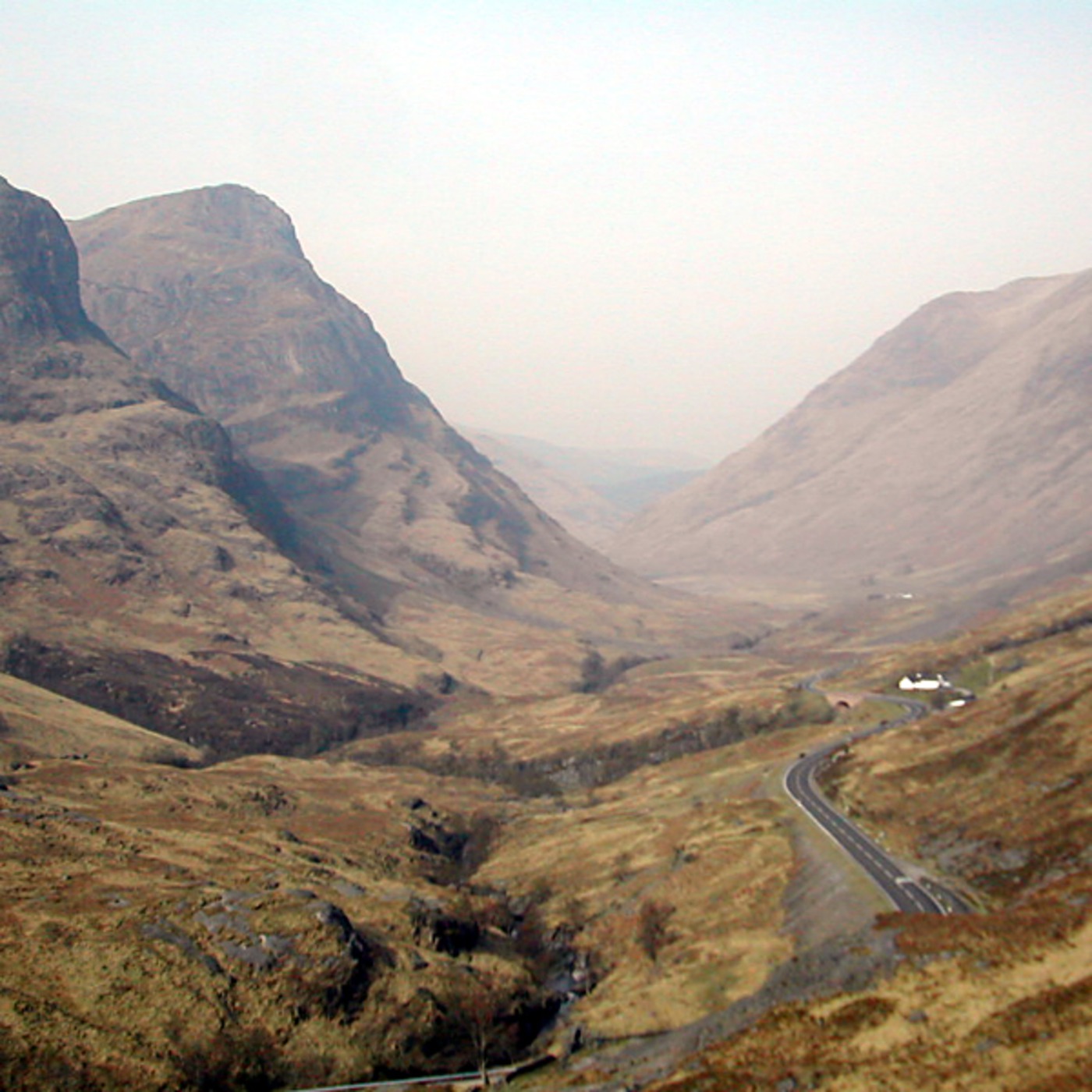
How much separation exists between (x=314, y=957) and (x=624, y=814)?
87.4 meters

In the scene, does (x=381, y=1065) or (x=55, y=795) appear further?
(x=55, y=795)

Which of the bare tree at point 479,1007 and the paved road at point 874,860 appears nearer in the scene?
the bare tree at point 479,1007

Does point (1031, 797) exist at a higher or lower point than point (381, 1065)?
higher

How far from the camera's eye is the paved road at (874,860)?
10225 centimetres

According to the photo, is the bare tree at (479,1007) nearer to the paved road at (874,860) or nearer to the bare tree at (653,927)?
the bare tree at (653,927)

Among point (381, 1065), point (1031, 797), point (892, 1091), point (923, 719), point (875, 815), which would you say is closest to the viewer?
point (892, 1091)

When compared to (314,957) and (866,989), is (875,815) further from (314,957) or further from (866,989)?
(314,957)

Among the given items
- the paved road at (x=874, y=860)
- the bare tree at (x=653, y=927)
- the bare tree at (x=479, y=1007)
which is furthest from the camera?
the bare tree at (x=653, y=927)

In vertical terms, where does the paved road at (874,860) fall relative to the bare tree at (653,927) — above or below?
above

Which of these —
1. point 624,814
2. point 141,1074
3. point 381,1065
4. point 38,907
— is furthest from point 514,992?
point 624,814

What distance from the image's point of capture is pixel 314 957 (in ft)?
356

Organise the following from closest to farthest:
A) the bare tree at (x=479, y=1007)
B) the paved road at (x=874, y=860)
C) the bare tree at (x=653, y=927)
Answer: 1. the bare tree at (x=479, y=1007)
2. the paved road at (x=874, y=860)
3. the bare tree at (x=653, y=927)

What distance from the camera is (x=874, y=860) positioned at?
390 ft

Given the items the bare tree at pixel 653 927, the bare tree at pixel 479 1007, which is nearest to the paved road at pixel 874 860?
the bare tree at pixel 653 927
